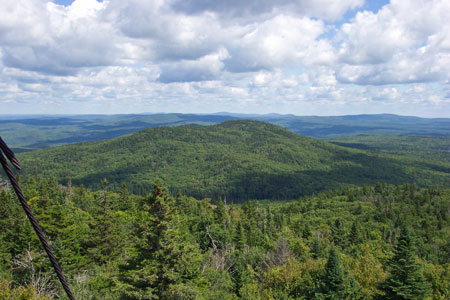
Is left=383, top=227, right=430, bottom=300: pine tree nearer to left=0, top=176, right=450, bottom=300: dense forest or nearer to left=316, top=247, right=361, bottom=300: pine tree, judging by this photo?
left=0, top=176, right=450, bottom=300: dense forest

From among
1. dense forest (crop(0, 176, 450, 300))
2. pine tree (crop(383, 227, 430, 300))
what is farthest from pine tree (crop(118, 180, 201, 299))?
pine tree (crop(383, 227, 430, 300))

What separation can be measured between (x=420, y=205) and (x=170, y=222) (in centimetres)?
12626

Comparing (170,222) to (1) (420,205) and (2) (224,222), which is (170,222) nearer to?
(2) (224,222)

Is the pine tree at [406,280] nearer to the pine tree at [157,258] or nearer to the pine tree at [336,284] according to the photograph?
the pine tree at [336,284]

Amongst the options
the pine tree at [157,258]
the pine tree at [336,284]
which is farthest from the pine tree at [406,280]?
the pine tree at [157,258]

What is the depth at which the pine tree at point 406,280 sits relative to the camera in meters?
27.9

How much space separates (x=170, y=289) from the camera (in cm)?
1903

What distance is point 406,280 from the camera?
28312mm

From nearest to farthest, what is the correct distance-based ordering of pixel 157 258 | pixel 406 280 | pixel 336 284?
pixel 157 258
pixel 336 284
pixel 406 280

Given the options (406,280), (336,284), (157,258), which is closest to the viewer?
(157,258)

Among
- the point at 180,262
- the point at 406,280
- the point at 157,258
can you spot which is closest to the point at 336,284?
the point at 406,280

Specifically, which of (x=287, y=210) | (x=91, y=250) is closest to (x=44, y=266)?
(x=91, y=250)

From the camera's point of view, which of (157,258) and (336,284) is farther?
(336,284)

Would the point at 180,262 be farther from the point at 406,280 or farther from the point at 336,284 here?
the point at 406,280
